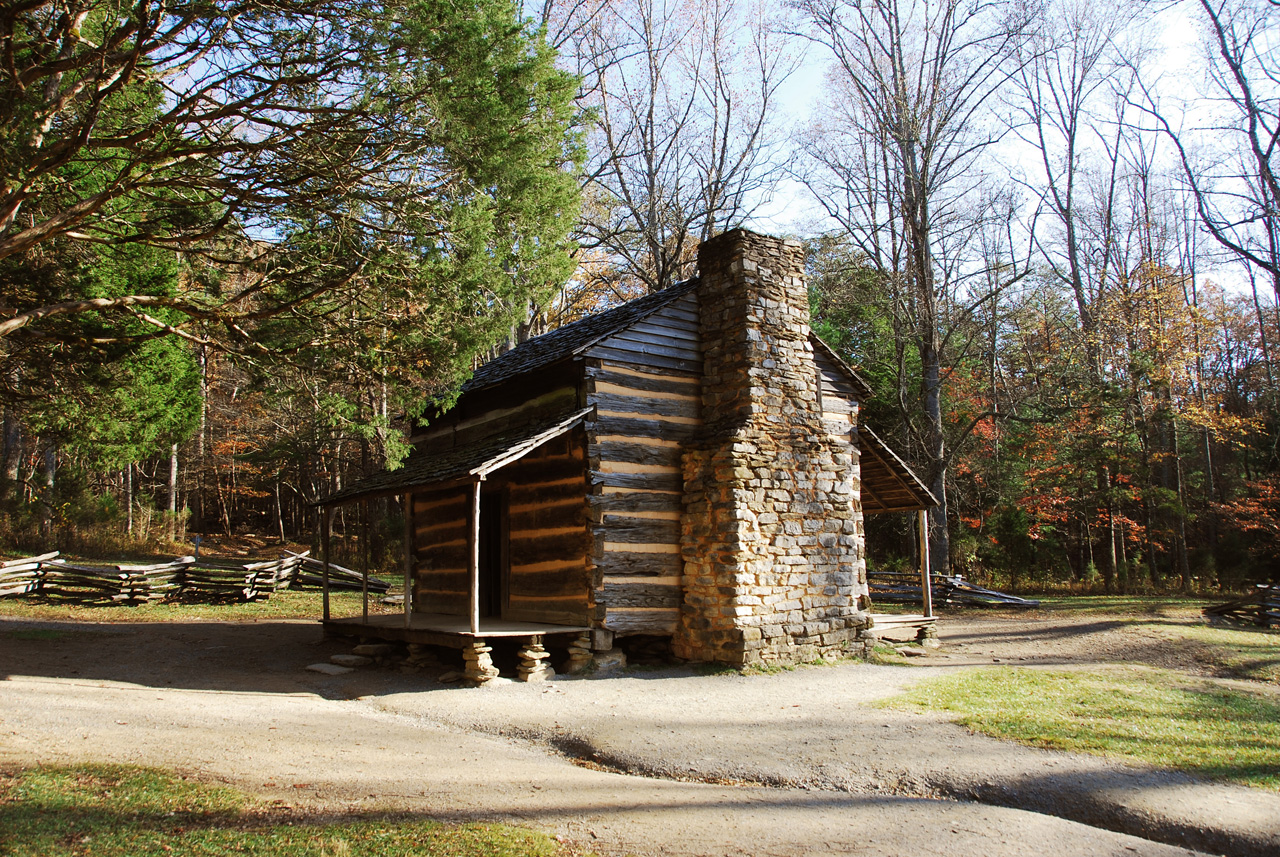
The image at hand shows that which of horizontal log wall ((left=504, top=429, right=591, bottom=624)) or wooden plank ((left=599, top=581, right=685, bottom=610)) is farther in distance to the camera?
horizontal log wall ((left=504, top=429, right=591, bottom=624))

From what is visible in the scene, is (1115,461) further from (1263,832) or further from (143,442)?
(143,442)

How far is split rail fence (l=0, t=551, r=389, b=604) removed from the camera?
17.5 m

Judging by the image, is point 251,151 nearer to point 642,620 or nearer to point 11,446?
point 642,620

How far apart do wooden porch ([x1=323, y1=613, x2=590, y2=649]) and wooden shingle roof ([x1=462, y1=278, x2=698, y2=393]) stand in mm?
3599

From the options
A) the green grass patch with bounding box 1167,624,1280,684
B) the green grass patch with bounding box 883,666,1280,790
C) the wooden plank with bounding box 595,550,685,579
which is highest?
the wooden plank with bounding box 595,550,685,579

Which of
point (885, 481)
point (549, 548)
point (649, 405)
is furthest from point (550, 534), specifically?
point (885, 481)

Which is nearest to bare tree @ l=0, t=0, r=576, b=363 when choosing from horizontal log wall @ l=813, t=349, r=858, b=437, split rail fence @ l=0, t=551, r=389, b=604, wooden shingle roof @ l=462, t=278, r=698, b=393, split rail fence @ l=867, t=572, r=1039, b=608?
wooden shingle roof @ l=462, t=278, r=698, b=393

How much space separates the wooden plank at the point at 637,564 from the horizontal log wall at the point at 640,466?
14mm

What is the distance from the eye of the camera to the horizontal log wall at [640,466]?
35.8ft

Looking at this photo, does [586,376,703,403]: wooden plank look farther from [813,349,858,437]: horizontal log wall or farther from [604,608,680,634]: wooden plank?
[604,608,680,634]: wooden plank

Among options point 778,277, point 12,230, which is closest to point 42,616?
point 12,230

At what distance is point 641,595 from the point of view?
1111 cm

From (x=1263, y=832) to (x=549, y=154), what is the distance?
46.8 ft

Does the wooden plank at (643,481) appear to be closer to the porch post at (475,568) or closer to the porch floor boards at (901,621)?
the porch post at (475,568)
